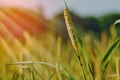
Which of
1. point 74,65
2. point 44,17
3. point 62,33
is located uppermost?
point 44,17

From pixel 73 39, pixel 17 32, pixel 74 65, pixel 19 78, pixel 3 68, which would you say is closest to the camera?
pixel 73 39

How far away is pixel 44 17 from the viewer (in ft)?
34.4

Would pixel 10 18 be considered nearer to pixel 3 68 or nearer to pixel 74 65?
pixel 74 65

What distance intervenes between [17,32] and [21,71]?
699cm

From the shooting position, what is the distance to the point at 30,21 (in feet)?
29.2

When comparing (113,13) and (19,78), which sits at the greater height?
(113,13)

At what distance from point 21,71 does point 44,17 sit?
9.48 meters

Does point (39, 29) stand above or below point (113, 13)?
below

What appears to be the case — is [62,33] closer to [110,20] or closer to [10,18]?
[10,18]

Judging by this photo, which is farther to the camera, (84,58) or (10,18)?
(10,18)

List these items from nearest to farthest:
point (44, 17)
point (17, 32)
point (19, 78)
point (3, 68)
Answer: point (19, 78) < point (3, 68) < point (17, 32) < point (44, 17)

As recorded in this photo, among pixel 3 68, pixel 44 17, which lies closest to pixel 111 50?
pixel 3 68

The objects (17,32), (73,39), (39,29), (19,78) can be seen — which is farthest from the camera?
(39,29)

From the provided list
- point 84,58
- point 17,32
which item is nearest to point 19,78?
point 84,58
